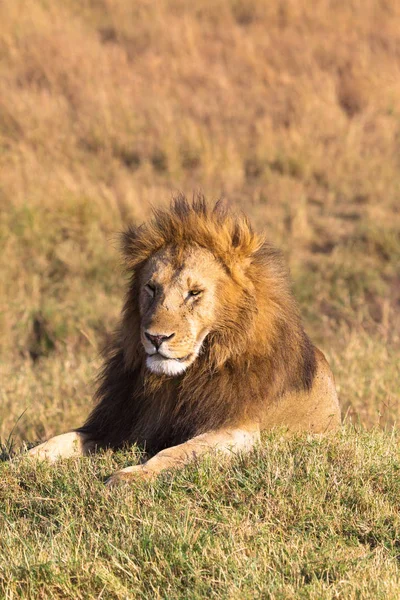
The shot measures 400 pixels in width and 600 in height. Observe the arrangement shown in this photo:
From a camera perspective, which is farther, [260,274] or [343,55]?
[343,55]

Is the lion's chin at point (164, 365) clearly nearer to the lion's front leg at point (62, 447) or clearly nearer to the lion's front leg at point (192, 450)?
the lion's front leg at point (192, 450)

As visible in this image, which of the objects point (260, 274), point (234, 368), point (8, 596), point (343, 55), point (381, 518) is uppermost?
point (343, 55)

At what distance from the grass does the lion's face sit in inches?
18.8

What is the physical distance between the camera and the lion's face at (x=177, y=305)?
161 inches

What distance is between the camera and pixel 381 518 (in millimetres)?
3631

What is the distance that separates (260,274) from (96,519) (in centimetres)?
132

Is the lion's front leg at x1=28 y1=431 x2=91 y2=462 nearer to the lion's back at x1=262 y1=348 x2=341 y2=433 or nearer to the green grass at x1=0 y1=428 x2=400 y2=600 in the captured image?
the green grass at x1=0 y1=428 x2=400 y2=600

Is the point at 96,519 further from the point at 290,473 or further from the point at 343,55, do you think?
the point at 343,55

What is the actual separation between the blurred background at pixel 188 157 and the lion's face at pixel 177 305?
2.32 metres

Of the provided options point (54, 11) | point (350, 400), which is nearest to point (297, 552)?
point (350, 400)

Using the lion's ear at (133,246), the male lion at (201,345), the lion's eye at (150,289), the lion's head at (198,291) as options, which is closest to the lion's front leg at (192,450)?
the male lion at (201,345)

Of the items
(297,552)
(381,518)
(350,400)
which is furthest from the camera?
(350,400)

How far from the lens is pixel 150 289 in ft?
14.1

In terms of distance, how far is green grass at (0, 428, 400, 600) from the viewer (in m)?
3.20
